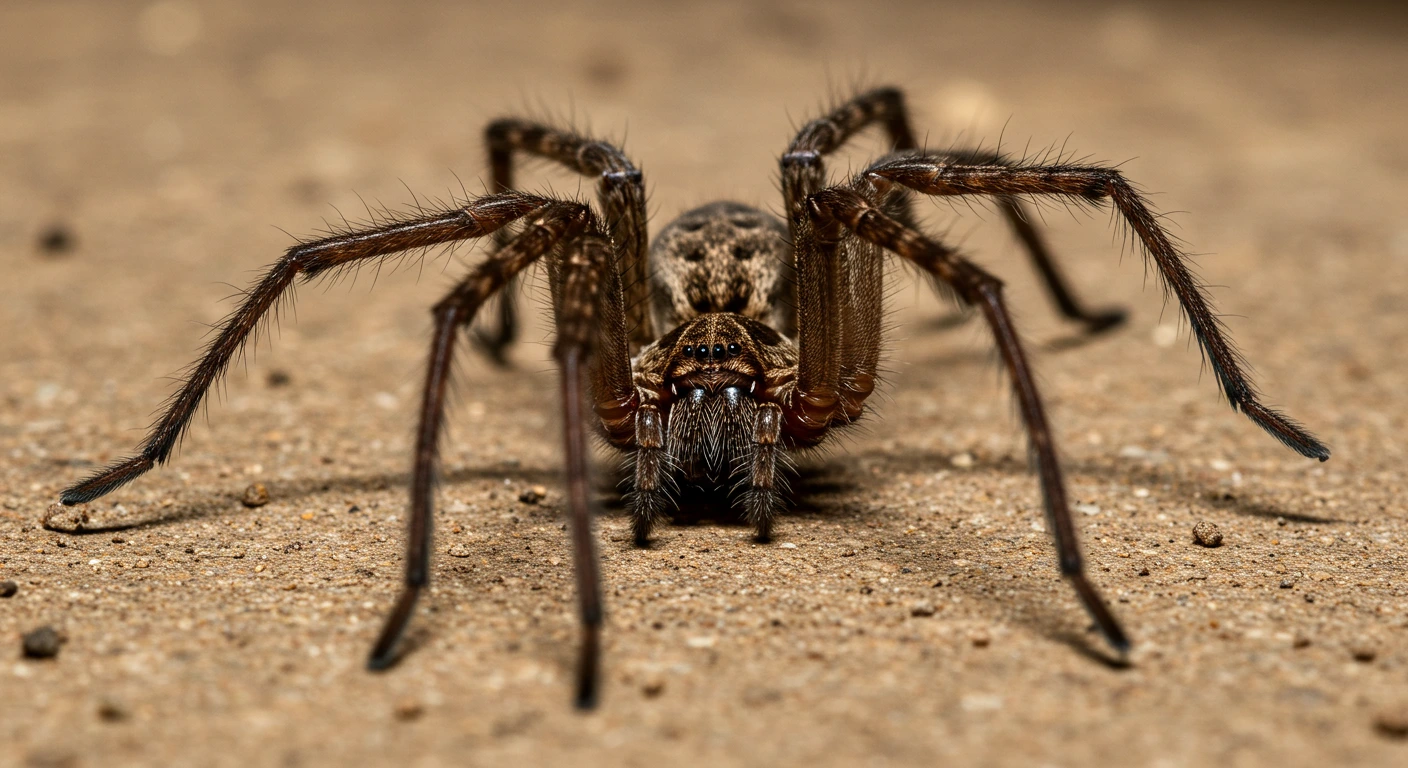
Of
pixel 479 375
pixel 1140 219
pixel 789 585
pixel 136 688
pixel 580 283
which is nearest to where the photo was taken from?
pixel 136 688

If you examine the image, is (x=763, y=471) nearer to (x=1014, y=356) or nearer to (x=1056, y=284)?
(x=1014, y=356)

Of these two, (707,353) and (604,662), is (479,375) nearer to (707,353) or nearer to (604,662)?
(707,353)

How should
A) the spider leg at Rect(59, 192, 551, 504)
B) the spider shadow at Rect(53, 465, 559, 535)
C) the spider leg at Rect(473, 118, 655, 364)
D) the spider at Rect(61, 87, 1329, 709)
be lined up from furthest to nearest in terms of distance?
the spider leg at Rect(473, 118, 655, 364)
the spider shadow at Rect(53, 465, 559, 535)
the spider leg at Rect(59, 192, 551, 504)
the spider at Rect(61, 87, 1329, 709)

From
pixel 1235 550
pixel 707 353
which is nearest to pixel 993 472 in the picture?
pixel 1235 550

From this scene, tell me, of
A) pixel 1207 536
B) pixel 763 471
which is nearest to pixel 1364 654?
pixel 1207 536

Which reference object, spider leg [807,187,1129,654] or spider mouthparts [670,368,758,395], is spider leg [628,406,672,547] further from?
spider leg [807,187,1129,654]

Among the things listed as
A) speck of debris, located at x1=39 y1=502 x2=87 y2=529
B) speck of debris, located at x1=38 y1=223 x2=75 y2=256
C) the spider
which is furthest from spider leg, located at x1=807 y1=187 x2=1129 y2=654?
speck of debris, located at x1=38 y1=223 x2=75 y2=256

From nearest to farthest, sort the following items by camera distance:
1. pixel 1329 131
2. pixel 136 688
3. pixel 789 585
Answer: pixel 136 688
pixel 789 585
pixel 1329 131
